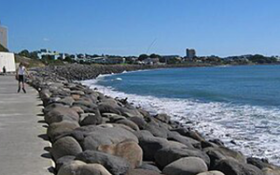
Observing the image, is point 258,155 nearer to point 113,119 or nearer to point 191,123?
point 113,119

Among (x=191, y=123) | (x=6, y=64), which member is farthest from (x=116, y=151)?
(x=6, y=64)

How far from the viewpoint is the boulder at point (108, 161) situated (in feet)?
15.7

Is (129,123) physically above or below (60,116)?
below

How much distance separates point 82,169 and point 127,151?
43.4 inches

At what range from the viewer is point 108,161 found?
4848 millimetres

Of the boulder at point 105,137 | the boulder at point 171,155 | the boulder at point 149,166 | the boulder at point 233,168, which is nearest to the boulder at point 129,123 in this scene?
the boulder at point 105,137

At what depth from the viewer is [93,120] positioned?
7801 mm

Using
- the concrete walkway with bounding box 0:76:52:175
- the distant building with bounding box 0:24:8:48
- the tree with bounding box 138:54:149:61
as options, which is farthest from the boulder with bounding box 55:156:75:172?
the tree with bounding box 138:54:149:61

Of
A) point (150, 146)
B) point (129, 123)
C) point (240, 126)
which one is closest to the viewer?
point (150, 146)

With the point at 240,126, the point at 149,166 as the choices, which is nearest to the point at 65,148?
the point at 149,166

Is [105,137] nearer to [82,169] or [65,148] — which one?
[65,148]

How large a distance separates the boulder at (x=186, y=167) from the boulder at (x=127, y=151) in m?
0.45

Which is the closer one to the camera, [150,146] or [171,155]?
[171,155]

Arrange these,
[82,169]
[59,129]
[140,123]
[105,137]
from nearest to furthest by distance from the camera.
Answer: [82,169] → [105,137] → [59,129] → [140,123]
